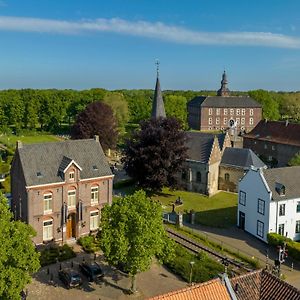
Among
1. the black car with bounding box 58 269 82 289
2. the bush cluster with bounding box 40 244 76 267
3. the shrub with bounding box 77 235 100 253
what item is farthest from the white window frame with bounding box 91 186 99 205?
the black car with bounding box 58 269 82 289

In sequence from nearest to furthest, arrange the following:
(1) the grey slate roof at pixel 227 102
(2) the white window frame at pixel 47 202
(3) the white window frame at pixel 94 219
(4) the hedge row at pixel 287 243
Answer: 1. (4) the hedge row at pixel 287 243
2. (2) the white window frame at pixel 47 202
3. (3) the white window frame at pixel 94 219
4. (1) the grey slate roof at pixel 227 102

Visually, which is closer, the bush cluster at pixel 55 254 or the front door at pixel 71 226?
the bush cluster at pixel 55 254

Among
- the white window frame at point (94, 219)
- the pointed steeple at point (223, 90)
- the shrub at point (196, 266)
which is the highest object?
the pointed steeple at point (223, 90)

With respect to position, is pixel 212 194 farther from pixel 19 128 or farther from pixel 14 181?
pixel 19 128

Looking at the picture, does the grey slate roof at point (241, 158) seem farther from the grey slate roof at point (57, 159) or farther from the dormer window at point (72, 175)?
the dormer window at point (72, 175)

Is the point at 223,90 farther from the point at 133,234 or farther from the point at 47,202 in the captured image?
the point at 133,234

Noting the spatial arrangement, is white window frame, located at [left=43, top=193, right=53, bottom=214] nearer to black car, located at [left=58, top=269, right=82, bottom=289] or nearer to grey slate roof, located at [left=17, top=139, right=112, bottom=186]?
grey slate roof, located at [left=17, top=139, right=112, bottom=186]

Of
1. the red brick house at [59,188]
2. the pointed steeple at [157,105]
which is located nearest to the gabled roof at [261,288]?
the red brick house at [59,188]

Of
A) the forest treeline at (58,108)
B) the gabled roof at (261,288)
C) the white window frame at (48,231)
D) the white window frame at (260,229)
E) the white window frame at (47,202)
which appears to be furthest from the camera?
the forest treeline at (58,108)

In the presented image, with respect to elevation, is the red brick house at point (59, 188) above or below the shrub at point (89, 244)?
above

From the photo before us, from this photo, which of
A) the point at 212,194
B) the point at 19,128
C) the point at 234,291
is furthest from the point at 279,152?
the point at 19,128
